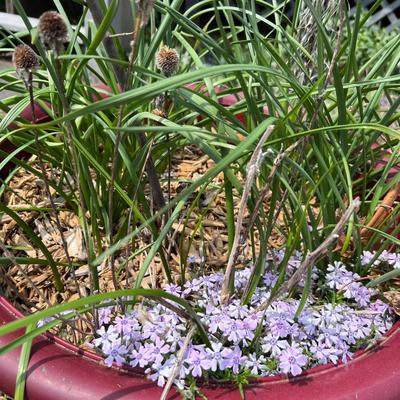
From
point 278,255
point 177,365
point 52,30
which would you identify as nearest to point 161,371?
point 177,365

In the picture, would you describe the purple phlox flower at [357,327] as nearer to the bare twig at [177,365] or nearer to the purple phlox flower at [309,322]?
the purple phlox flower at [309,322]

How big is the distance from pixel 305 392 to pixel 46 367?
0.36 meters

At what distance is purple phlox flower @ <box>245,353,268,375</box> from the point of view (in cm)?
78

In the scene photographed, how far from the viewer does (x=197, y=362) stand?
0.75 m

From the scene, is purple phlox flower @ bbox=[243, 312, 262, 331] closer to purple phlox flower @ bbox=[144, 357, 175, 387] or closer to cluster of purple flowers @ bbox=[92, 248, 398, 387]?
cluster of purple flowers @ bbox=[92, 248, 398, 387]

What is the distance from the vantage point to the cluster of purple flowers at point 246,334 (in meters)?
0.76

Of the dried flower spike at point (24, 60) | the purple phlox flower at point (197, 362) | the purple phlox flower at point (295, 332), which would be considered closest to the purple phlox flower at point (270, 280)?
the purple phlox flower at point (295, 332)

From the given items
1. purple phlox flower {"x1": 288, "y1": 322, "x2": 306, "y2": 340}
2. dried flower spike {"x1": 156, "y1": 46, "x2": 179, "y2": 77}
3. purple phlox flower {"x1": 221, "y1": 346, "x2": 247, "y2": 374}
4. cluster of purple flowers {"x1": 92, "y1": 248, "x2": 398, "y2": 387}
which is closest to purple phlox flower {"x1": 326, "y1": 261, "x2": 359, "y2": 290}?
cluster of purple flowers {"x1": 92, "y1": 248, "x2": 398, "y2": 387}

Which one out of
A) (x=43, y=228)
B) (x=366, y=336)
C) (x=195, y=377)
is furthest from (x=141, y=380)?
(x=43, y=228)

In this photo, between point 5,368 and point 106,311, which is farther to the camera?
point 106,311

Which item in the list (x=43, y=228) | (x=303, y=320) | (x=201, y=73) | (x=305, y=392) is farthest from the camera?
(x=43, y=228)

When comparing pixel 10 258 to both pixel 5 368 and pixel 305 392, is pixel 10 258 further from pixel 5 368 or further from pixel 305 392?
Result: pixel 305 392

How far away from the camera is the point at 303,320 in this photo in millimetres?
840

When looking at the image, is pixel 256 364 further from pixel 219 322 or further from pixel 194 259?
pixel 194 259
